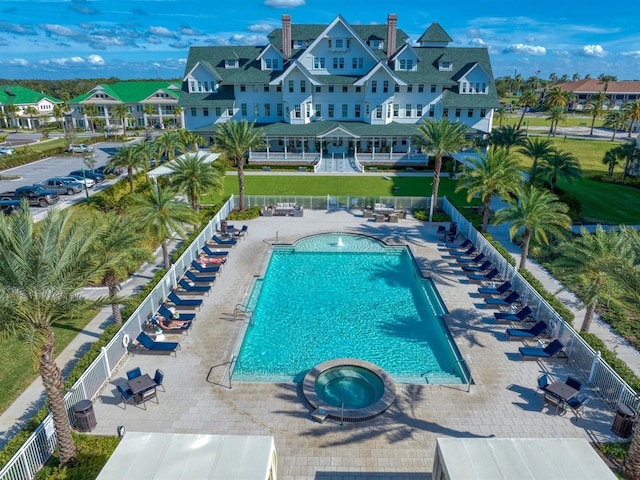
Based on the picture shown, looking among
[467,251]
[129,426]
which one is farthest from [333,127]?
[129,426]

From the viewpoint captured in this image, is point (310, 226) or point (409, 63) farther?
point (409, 63)

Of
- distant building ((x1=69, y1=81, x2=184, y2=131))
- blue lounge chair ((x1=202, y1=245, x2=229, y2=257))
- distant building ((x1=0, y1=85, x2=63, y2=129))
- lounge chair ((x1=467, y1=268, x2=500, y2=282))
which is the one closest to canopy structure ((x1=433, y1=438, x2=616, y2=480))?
lounge chair ((x1=467, y1=268, x2=500, y2=282))

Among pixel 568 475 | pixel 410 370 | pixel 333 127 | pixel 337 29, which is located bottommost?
pixel 410 370

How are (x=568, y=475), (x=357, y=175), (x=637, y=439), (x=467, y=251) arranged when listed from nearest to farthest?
1. (x=568, y=475)
2. (x=637, y=439)
3. (x=467, y=251)
4. (x=357, y=175)

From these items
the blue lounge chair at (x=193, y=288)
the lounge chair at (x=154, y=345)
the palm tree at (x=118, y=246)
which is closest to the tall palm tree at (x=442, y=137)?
the blue lounge chair at (x=193, y=288)

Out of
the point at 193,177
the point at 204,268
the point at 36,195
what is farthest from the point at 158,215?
the point at 36,195

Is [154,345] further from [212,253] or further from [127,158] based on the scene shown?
[127,158]

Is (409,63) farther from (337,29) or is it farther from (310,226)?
(310,226)
